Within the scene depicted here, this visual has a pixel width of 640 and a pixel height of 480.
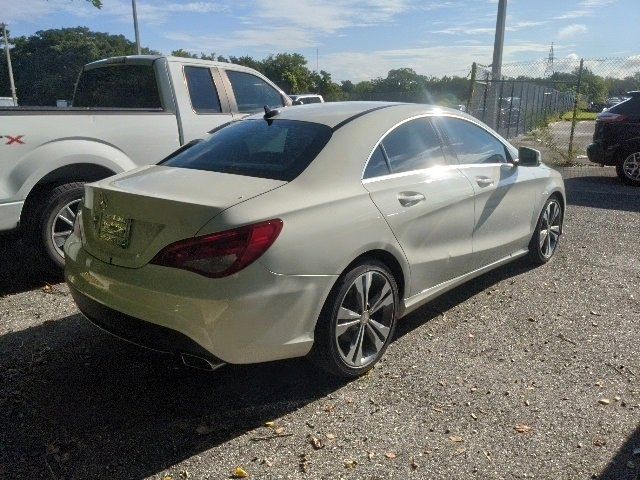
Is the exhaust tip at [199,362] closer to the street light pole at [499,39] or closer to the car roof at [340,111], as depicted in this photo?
the car roof at [340,111]

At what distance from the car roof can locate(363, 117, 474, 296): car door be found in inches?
5.4

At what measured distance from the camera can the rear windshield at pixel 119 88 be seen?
5.86 metres

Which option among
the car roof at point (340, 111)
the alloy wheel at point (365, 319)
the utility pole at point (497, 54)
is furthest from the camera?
the utility pole at point (497, 54)

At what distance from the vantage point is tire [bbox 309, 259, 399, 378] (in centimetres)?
318

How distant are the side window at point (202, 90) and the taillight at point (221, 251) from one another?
3430 millimetres

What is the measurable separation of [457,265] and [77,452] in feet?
8.82

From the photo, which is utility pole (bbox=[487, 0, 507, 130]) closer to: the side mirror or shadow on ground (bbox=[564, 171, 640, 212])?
shadow on ground (bbox=[564, 171, 640, 212])

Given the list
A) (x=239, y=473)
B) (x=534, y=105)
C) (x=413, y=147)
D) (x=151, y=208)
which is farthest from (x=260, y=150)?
(x=534, y=105)

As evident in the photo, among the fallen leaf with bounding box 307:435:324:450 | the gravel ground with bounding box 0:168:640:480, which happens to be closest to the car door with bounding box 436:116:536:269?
the gravel ground with bounding box 0:168:640:480

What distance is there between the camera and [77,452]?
2.78 meters

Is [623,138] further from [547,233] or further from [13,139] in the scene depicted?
[13,139]

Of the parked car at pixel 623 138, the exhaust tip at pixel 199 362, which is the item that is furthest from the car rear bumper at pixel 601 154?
the exhaust tip at pixel 199 362

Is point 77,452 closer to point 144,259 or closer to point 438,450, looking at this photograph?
point 144,259

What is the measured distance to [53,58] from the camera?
55688 millimetres
